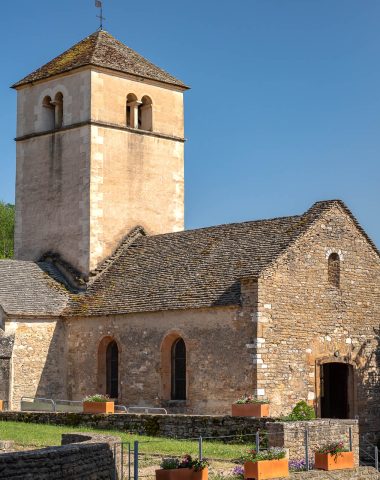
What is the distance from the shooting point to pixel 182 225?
43.2 meters

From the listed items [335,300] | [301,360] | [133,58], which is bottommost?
[301,360]

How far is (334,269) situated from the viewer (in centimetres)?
3362

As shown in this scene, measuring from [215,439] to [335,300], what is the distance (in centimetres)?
870

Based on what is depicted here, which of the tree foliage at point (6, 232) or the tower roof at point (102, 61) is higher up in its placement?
the tower roof at point (102, 61)

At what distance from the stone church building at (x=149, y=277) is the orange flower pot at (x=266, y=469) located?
351 inches

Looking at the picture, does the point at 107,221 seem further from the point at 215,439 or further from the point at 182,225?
the point at 215,439

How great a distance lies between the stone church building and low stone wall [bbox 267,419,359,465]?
5428mm

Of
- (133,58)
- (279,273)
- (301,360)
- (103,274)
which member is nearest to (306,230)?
(279,273)

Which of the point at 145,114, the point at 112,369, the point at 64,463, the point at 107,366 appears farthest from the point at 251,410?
the point at 145,114

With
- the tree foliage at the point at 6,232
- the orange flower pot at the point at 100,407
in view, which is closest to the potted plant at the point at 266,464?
the orange flower pot at the point at 100,407

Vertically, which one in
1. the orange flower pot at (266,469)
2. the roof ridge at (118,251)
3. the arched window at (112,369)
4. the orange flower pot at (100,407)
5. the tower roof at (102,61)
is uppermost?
the tower roof at (102,61)

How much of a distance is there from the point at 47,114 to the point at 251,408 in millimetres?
20745

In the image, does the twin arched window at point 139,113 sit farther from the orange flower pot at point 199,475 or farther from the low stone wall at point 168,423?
the orange flower pot at point 199,475

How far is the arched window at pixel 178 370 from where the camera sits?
33406 millimetres
